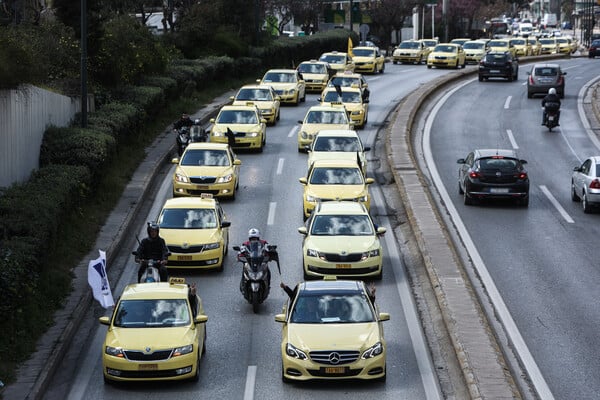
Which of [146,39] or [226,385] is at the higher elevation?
[146,39]

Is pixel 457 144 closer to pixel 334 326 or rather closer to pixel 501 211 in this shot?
pixel 501 211

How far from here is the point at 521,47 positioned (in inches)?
3583

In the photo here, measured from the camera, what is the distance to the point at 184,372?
18.2 metres

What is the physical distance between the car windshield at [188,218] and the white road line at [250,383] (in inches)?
285

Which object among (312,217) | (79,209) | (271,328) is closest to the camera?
(271,328)

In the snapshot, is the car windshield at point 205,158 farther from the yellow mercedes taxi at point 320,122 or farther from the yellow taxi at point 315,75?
the yellow taxi at point 315,75

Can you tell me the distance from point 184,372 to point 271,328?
3825 mm

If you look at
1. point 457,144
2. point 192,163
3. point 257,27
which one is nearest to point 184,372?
point 192,163

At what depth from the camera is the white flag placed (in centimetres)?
2072

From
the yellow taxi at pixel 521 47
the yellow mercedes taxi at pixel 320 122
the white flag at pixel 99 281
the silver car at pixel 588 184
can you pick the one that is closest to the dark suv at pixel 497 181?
the silver car at pixel 588 184

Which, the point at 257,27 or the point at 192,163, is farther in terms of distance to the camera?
the point at 257,27

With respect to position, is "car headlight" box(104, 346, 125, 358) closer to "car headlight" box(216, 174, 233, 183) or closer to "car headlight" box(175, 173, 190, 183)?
"car headlight" box(175, 173, 190, 183)

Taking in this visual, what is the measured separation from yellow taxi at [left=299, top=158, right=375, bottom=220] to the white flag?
394 inches

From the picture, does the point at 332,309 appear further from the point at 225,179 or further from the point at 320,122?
the point at 320,122
